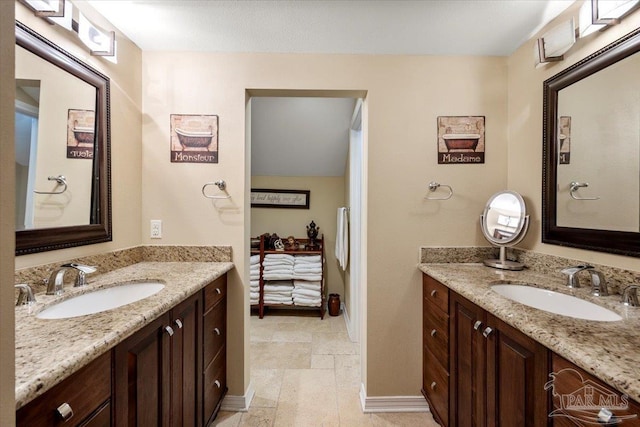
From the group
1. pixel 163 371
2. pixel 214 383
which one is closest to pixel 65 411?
pixel 163 371

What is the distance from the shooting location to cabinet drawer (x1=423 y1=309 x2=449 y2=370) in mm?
1597

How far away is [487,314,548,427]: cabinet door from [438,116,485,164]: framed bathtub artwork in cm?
117

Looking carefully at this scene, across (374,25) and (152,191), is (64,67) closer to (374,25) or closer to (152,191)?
(152,191)

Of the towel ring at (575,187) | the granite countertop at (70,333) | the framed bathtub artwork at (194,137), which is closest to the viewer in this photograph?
the granite countertop at (70,333)

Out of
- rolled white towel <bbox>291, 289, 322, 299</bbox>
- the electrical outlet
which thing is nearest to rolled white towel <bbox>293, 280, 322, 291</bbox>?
rolled white towel <bbox>291, 289, 322, 299</bbox>

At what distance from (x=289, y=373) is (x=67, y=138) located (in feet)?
7.14

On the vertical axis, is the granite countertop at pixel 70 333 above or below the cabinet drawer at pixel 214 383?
above

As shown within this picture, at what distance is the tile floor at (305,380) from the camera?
1.83 meters

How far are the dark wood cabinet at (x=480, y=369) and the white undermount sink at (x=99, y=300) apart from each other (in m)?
1.54

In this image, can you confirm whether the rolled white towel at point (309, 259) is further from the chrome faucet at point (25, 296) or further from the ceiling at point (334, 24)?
the chrome faucet at point (25, 296)

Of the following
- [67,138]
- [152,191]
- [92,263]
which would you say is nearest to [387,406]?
[92,263]

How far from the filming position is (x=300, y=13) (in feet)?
5.16

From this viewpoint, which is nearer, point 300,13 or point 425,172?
point 300,13

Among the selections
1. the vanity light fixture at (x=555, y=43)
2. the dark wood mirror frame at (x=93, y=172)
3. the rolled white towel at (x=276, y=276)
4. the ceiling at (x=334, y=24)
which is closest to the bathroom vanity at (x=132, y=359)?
the dark wood mirror frame at (x=93, y=172)
